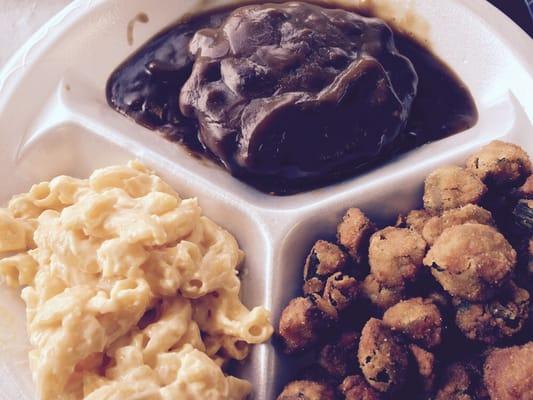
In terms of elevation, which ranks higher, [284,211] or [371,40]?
[371,40]

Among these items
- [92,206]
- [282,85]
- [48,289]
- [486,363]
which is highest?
[282,85]

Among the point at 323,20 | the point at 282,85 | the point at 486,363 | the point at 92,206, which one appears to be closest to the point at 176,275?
the point at 92,206

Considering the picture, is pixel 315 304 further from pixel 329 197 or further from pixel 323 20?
pixel 323 20

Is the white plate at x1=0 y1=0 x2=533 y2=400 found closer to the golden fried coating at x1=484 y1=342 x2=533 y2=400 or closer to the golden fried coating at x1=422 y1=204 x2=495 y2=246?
the golden fried coating at x1=422 y1=204 x2=495 y2=246

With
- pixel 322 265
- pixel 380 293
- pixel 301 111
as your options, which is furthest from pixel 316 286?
pixel 301 111

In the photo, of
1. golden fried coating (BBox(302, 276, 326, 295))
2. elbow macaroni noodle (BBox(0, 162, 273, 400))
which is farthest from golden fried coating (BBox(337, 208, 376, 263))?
elbow macaroni noodle (BBox(0, 162, 273, 400))

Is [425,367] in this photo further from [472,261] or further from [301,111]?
[301,111]

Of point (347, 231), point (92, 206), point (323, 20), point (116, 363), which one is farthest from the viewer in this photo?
point (323, 20)
